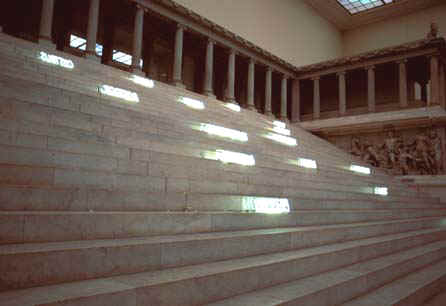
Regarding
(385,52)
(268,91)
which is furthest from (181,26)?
(385,52)

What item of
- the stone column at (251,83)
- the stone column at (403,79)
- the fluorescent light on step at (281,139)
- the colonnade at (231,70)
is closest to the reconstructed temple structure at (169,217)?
the fluorescent light on step at (281,139)

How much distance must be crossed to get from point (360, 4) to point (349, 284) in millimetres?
33941

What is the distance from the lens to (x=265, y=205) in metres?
5.12

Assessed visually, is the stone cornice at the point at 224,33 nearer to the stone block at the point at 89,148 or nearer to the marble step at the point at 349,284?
the stone block at the point at 89,148

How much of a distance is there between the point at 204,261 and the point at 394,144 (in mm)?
19353

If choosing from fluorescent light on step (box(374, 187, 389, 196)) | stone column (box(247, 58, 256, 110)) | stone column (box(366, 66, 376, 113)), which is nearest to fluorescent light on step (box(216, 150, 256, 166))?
fluorescent light on step (box(374, 187, 389, 196))

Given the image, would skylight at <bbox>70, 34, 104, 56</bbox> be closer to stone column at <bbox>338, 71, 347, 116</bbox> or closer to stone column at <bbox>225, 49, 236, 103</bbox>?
stone column at <bbox>225, 49, 236, 103</bbox>

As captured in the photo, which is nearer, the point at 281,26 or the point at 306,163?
the point at 306,163

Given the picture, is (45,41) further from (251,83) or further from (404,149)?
(404,149)

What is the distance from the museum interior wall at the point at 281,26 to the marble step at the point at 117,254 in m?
21.6

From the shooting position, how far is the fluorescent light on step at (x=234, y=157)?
6610 mm

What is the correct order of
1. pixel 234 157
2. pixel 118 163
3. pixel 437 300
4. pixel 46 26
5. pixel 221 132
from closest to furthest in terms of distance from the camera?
pixel 118 163
pixel 437 300
pixel 234 157
pixel 221 132
pixel 46 26

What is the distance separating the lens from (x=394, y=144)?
64.8 feet

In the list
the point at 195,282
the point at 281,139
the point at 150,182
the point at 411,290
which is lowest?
the point at 411,290
